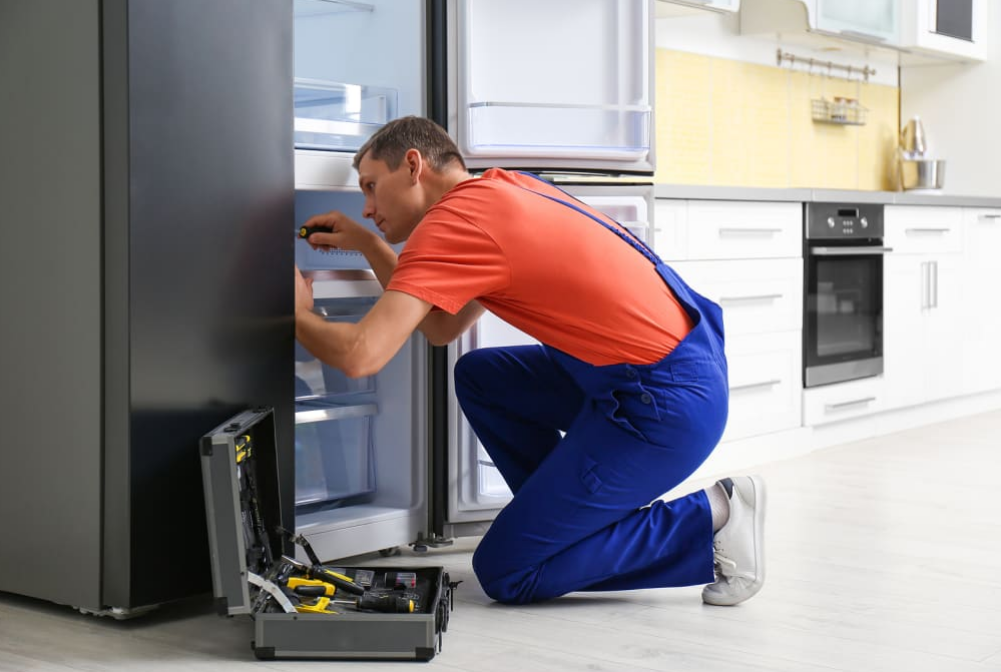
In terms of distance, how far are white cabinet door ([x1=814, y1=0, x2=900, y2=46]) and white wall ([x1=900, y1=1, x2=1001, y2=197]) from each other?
69 cm

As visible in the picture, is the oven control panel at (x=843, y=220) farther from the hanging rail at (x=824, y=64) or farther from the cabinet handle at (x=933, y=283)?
the hanging rail at (x=824, y=64)

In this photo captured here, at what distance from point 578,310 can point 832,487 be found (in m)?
1.63

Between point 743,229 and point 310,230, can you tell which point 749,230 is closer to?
point 743,229

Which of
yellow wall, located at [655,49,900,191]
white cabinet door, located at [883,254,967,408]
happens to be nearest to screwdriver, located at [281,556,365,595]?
→ yellow wall, located at [655,49,900,191]

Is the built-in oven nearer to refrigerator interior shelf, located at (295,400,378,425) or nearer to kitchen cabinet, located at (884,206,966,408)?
kitchen cabinet, located at (884,206,966,408)

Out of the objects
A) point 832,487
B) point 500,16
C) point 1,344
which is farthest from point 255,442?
point 832,487

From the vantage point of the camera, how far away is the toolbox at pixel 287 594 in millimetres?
1961

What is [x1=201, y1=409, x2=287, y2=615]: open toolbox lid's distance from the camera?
1954 millimetres

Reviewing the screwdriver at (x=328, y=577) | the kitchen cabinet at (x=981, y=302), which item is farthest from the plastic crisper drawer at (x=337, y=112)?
the kitchen cabinet at (x=981, y=302)

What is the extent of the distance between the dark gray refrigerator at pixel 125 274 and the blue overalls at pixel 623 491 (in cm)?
53

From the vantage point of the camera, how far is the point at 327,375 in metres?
2.83

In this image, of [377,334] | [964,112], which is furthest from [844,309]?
[377,334]

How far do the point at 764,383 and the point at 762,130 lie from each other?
1351 mm

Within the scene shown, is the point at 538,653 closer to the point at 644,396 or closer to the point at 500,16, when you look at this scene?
the point at 644,396
